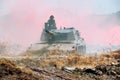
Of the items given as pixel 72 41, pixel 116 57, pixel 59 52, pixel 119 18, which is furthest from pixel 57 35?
pixel 119 18

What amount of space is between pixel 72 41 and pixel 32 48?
17.3 ft

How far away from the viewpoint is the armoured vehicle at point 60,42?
4289cm

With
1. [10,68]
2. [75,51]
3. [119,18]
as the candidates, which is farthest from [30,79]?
[119,18]

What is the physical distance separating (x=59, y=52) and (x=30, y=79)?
24101 mm

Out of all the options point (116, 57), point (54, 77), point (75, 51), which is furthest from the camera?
point (75, 51)

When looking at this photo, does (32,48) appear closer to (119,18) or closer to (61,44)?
(61,44)

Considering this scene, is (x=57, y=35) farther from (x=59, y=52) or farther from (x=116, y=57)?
(x=116, y=57)

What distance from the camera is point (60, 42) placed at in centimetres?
4634

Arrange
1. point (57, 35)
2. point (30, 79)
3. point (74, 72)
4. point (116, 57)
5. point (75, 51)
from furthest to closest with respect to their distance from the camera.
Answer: point (57, 35) < point (75, 51) < point (116, 57) < point (74, 72) < point (30, 79)

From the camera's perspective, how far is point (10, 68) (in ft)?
59.1

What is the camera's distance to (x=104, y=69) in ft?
73.7

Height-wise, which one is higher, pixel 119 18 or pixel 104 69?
pixel 119 18

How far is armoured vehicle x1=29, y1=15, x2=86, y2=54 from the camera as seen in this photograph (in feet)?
141

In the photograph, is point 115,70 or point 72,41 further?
point 72,41
